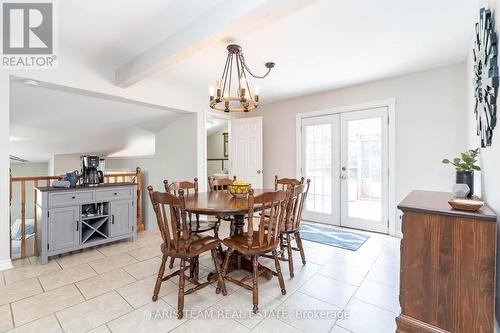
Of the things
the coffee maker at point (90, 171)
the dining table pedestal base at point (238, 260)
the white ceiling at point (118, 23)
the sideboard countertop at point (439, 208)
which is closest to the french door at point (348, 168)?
the sideboard countertop at point (439, 208)

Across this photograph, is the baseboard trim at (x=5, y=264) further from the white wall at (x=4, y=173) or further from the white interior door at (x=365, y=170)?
the white interior door at (x=365, y=170)

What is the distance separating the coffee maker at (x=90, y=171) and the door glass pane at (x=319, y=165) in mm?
3427

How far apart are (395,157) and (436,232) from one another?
8.01 feet

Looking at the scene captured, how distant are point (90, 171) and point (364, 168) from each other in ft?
13.4

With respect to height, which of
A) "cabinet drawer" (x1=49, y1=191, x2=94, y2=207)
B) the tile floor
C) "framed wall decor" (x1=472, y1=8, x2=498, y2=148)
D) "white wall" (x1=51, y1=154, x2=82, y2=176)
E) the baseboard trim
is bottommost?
the tile floor

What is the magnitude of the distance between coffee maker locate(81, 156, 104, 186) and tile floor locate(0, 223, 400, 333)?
3.12 feet

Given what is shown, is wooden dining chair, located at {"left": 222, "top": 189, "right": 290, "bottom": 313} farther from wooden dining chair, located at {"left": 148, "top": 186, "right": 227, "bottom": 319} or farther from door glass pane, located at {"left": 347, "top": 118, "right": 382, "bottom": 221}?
door glass pane, located at {"left": 347, "top": 118, "right": 382, "bottom": 221}

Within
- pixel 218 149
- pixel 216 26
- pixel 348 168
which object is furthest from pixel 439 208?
pixel 218 149

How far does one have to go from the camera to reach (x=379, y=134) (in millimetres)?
3713

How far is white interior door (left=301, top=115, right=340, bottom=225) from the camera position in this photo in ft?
13.6

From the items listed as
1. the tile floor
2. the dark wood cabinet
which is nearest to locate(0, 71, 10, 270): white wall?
the tile floor

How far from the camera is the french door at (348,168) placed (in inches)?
147

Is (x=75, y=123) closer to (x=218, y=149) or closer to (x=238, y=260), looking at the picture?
(x=218, y=149)

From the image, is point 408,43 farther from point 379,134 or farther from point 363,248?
point 363,248
